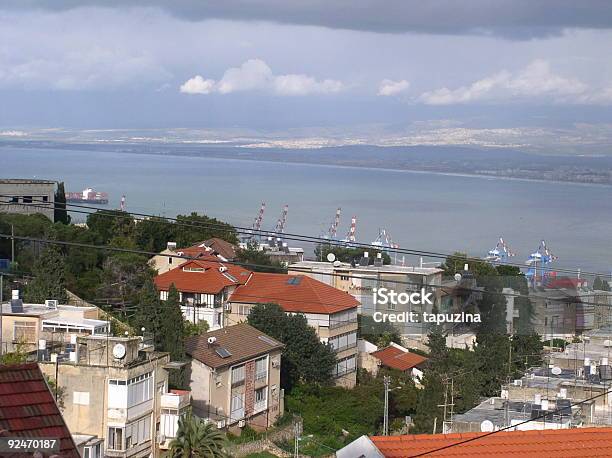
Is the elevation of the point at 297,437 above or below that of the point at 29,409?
below

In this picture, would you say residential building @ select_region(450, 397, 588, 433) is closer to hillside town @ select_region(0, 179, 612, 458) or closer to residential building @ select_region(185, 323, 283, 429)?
hillside town @ select_region(0, 179, 612, 458)

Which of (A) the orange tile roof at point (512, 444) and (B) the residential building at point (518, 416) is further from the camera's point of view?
(B) the residential building at point (518, 416)

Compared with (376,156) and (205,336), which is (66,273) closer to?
(205,336)

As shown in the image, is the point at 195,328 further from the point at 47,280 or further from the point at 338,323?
the point at 338,323

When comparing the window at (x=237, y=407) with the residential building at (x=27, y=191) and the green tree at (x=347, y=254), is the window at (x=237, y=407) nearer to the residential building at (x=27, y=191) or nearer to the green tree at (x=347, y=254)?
the green tree at (x=347, y=254)

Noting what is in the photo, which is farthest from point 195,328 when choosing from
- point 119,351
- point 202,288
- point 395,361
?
point 119,351

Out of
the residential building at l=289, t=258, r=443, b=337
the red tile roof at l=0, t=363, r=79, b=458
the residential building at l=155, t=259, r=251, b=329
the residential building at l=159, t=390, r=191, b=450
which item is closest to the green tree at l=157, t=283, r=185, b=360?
the residential building at l=159, t=390, r=191, b=450

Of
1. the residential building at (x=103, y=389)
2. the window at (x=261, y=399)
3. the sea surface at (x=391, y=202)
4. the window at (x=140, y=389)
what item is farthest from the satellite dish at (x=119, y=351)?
the sea surface at (x=391, y=202)
